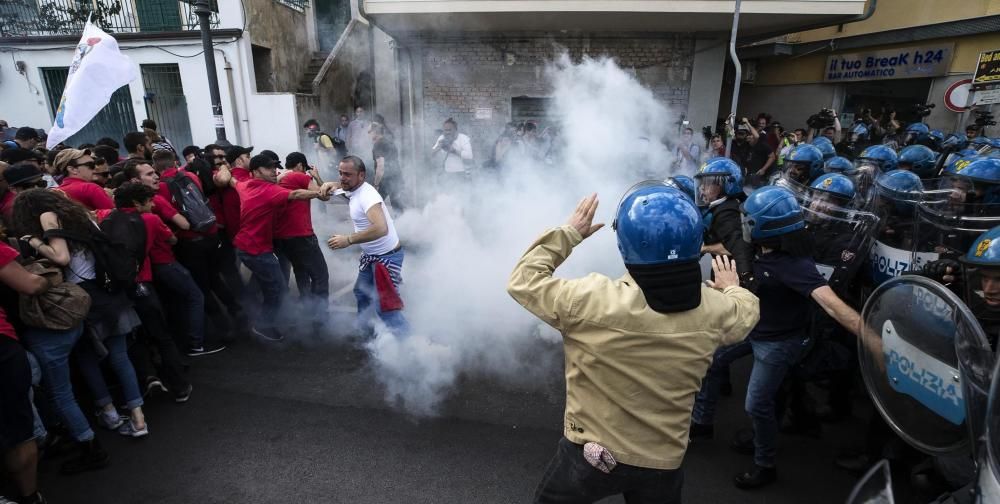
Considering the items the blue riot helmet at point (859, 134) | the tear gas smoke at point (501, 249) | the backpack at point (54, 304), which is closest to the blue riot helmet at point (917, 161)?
the tear gas smoke at point (501, 249)

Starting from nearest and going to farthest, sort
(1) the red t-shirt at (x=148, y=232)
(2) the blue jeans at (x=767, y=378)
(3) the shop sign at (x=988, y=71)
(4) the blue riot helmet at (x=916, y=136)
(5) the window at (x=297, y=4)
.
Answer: (2) the blue jeans at (x=767, y=378) → (1) the red t-shirt at (x=148, y=232) → (4) the blue riot helmet at (x=916, y=136) → (3) the shop sign at (x=988, y=71) → (5) the window at (x=297, y=4)

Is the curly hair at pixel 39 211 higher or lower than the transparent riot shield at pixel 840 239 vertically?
higher

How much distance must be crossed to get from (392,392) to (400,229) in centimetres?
330

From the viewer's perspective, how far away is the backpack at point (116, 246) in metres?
3.10

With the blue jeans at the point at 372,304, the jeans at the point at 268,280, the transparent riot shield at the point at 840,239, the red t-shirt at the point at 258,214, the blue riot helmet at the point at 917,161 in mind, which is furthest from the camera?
the blue riot helmet at the point at 917,161

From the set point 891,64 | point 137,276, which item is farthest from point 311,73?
point 891,64

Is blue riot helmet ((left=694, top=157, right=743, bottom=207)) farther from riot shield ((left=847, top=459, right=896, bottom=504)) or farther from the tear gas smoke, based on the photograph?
riot shield ((left=847, top=459, right=896, bottom=504))

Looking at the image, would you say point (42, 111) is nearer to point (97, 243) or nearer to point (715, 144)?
point (97, 243)

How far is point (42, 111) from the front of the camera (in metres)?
11.4

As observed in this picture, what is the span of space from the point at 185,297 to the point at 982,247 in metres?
4.91

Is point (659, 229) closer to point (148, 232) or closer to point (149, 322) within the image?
point (148, 232)

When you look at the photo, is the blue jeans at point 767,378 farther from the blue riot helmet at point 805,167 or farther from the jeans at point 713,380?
the blue riot helmet at point 805,167

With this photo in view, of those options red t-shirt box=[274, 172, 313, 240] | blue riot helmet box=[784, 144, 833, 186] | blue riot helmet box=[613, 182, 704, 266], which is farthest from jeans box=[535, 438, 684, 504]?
blue riot helmet box=[784, 144, 833, 186]

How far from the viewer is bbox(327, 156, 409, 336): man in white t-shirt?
3.94 metres
